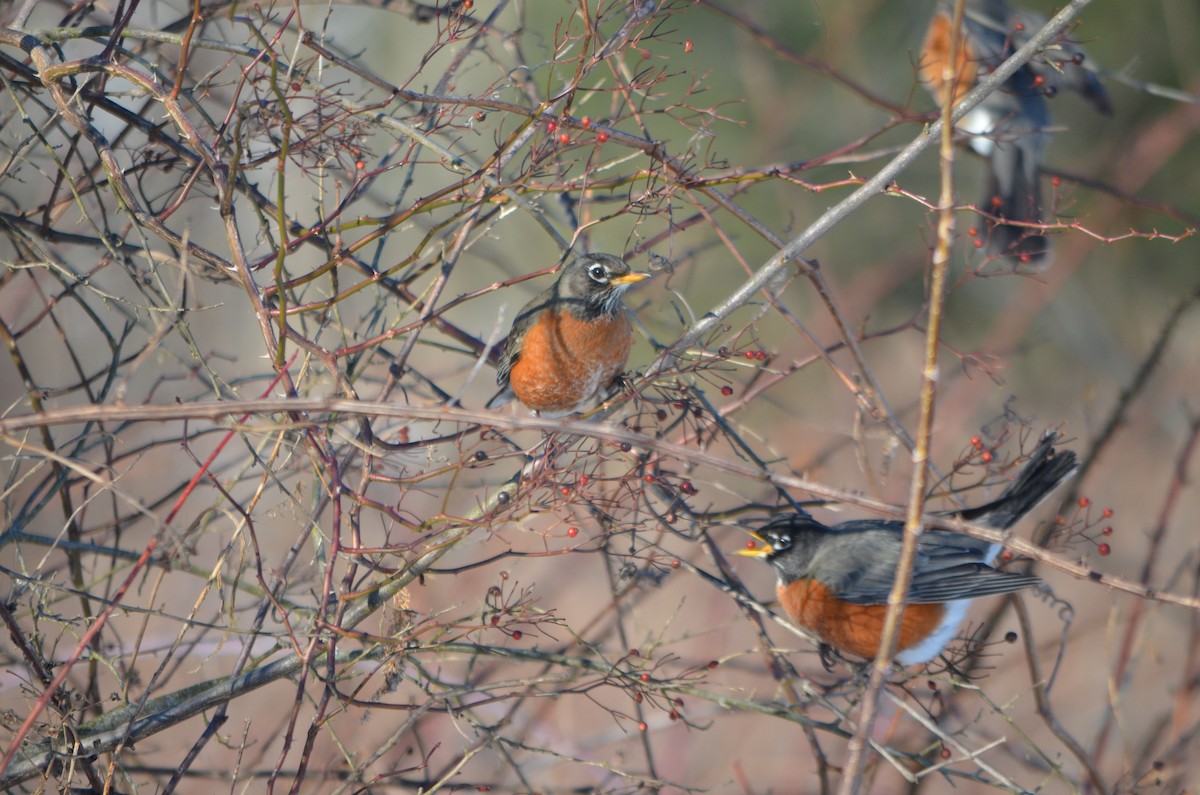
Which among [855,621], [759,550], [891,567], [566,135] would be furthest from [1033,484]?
[566,135]

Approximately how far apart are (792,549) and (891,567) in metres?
0.36

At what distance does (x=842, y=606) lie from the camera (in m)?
3.45

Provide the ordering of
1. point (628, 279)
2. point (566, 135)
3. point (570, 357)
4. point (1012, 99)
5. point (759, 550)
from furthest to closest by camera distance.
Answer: point (1012, 99)
point (759, 550)
point (570, 357)
point (628, 279)
point (566, 135)

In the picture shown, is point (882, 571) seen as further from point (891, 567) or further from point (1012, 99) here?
point (1012, 99)

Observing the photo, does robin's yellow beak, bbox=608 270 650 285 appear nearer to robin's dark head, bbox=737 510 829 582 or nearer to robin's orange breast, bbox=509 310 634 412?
robin's orange breast, bbox=509 310 634 412

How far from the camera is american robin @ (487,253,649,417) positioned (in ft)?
11.2

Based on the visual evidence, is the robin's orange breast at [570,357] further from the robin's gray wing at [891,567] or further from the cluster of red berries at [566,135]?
the cluster of red berries at [566,135]

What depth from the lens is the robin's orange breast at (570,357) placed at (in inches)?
135

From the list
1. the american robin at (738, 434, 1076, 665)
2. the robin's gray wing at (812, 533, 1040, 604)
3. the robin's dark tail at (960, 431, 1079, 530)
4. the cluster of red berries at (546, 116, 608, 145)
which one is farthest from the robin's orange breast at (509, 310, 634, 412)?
the robin's dark tail at (960, 431, 1079, 530)

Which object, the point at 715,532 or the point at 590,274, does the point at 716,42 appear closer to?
the point at 715,532

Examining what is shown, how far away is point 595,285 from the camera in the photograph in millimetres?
3459

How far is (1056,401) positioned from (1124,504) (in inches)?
89.3

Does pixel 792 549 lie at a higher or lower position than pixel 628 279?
lower

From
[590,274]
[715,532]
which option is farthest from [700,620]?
[590,274]
